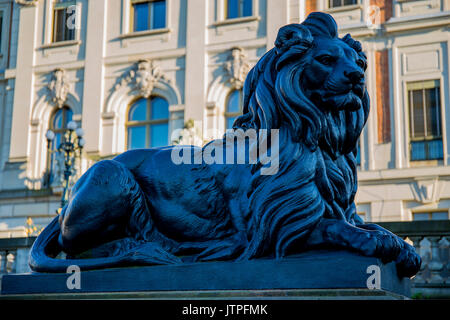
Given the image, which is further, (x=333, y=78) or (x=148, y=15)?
(x=148, y=15)

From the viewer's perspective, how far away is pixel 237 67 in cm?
2308

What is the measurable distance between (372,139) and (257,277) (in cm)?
1897

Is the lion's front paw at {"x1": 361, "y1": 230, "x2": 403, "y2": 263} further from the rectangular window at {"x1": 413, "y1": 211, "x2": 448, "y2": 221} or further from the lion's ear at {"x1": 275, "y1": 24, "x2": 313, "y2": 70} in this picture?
the rectangular window at {"x1": 413, "y1": 211, "x2": 448, "y2": 221}

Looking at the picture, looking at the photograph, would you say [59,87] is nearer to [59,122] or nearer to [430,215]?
[59,122]

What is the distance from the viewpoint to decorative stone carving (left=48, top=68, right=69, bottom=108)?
25297 millimetres

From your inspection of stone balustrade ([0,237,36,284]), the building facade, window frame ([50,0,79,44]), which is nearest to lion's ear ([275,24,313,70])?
stone balustrade ([0,237,36,284])

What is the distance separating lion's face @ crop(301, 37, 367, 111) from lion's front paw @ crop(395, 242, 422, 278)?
780mm

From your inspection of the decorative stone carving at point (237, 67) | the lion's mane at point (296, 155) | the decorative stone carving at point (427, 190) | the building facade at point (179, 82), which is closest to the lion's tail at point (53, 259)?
the lion's mane at point (296, 155)

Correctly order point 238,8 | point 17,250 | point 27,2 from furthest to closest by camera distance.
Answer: point 27,2 < point 238,8 < point 17,250

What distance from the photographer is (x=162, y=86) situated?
2409 centimetres

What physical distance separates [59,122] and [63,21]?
4217 millimetres

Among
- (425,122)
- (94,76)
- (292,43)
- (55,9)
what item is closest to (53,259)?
(292,43)

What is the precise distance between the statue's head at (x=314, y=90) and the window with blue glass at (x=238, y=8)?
821 inches
